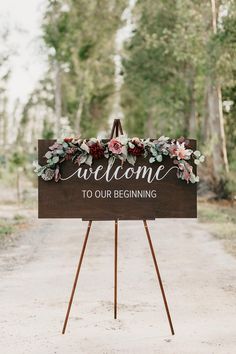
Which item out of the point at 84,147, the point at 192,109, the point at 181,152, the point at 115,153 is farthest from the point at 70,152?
the point at 192,109

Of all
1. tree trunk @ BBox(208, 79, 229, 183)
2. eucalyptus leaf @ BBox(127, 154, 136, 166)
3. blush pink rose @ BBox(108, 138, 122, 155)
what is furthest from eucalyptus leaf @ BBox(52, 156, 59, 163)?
tree trunk @ BBox(208, 79, 229, 183)

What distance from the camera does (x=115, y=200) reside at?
6605 millimetres

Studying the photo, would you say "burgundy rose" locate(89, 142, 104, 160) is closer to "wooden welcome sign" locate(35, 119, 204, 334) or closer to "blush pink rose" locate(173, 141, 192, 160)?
"wooden welcome sign" locate(35, 119, 204, 334)

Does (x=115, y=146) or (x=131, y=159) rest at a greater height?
(x=115, y=146)

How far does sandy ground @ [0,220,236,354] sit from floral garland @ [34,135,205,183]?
1.51 meters

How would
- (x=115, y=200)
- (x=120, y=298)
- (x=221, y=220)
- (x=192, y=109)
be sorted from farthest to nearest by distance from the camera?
(x=192, y=109) < (x=221, y=220) < (x=120, y=298) < (x=115, y=200)

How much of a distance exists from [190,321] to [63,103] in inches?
1597

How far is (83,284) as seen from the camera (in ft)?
30.3

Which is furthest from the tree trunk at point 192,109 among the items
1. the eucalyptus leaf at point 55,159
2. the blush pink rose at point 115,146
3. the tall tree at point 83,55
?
the eucalyptus leaf at point 55,159

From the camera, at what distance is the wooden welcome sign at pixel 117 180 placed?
21.5 feet

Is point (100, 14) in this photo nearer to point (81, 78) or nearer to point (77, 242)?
point (81, 78)

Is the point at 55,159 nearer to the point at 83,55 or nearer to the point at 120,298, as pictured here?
the point at 120,298

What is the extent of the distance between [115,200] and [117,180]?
7.7 inches

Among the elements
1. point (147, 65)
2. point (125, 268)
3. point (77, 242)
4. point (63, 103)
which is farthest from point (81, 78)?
point (125, 268)
